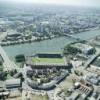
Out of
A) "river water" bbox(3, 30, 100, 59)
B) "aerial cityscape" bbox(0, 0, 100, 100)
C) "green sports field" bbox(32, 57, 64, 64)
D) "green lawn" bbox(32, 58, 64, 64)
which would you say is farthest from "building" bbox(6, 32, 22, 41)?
"green lawn" bbox(32, 58, 64, 64)

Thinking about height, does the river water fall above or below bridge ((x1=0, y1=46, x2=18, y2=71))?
below

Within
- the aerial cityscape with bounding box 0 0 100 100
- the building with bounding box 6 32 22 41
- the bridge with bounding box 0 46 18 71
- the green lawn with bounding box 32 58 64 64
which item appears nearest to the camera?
the aerial cityscape with bounding box 0 0 100 100

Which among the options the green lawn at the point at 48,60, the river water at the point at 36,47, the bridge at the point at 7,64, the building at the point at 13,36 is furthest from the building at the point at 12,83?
the building at the point at 13,36

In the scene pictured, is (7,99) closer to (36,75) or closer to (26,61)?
(36,75)

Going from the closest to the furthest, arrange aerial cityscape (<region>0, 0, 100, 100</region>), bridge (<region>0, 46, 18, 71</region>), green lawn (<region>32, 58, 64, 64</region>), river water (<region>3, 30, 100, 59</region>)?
aerial cityscape (<region>0, 0, 100, 100</region>), bridge (<region>0, 46, 18, 71</region>), green lawn (<region>32, 58, 64, 64</region>), river water (<region>3, 30, 100, 59</region>)

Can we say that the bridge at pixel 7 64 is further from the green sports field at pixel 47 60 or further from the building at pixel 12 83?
the building at pixel 12 83

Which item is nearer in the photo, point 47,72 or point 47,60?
point 47,72

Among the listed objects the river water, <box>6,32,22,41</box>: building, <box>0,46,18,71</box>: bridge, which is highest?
<box>0,46,18,71</box>: bridge

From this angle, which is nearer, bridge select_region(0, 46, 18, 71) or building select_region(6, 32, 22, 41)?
bridge select_region(0, 46, 18, 71)

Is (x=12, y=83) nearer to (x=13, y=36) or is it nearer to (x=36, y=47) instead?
(x=36, y=47)

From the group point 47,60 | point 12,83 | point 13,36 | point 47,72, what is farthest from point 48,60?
point 13,36

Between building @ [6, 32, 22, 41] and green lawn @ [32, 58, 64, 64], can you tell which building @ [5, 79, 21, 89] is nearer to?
green lawn @ [32, 58, 64, 64]
